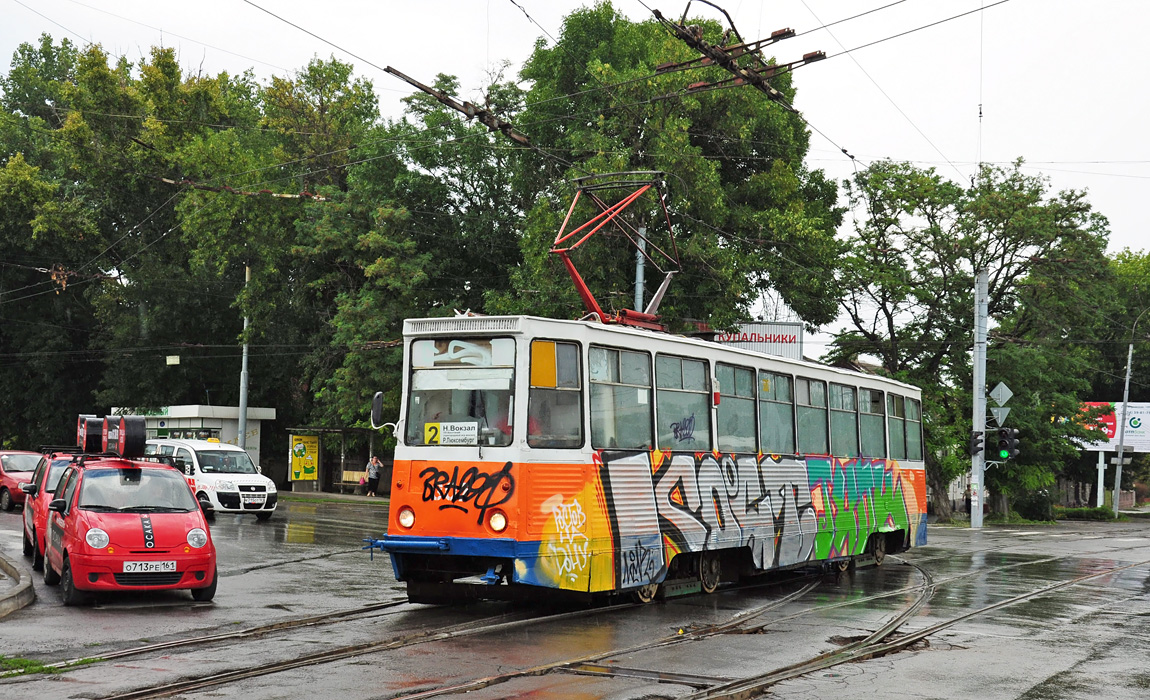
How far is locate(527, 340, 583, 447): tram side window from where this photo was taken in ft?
41.6

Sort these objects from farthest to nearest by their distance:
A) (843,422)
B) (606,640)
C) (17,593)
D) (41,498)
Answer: (843,422) → (41,498) → (17,593) → (606,640)

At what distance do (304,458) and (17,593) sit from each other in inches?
1399

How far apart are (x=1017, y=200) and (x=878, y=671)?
34.9 m

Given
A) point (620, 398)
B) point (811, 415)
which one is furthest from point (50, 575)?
point (811, 415)

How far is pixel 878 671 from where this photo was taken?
9.90m

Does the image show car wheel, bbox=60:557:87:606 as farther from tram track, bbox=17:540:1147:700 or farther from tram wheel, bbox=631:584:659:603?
tram wheel, bbox=631:584:659:603

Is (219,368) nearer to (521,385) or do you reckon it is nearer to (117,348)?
(117,348)

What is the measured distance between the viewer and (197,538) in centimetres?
1360

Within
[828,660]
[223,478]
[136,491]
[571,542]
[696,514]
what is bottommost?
[828,660]

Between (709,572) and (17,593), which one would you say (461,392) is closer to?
(709,572)

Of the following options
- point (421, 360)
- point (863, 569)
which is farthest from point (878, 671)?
point (863, 569)

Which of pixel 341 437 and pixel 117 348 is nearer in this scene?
pixel 341 437

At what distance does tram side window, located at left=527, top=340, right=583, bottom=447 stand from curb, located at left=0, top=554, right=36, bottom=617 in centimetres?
565

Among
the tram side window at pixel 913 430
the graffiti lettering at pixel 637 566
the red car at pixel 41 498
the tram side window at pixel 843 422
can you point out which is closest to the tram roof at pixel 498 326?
the graffiti lettering at pixel 637 566
